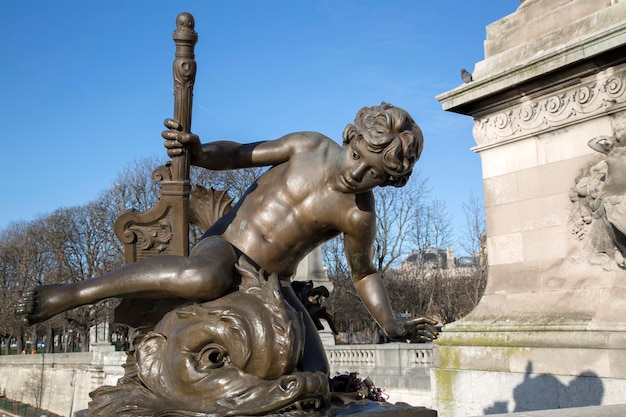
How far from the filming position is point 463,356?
779 cm

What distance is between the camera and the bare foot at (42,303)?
3164mm

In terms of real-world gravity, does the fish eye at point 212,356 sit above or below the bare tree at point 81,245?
below

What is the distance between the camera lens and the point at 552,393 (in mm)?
6684

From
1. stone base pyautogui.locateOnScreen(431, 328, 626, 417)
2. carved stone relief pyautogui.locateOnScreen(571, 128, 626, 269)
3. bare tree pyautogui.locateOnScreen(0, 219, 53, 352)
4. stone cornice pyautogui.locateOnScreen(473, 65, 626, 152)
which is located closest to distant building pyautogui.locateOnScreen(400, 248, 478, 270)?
bare tree pyautogui.locateOnScreen(0, 219, 53, 352)

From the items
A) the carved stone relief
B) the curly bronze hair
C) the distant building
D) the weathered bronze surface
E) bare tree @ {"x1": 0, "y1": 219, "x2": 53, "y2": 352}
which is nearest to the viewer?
the weathered bronze surface

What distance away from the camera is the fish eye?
323 cm

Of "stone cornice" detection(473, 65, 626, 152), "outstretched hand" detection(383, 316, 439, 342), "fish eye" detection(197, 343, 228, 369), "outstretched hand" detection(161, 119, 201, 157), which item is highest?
"stone cornice" detection(473, 65, 626, 152)

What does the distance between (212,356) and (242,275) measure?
428mm

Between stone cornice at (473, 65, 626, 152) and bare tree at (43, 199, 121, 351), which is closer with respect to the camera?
stone cornice at (473, 65, 626, 152)

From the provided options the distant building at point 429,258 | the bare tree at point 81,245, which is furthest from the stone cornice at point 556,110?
the bare tree at point 81,245

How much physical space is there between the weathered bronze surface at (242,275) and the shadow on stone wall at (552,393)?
139 inches

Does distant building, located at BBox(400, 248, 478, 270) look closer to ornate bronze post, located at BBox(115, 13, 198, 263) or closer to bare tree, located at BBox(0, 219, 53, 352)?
bare tree, located at BBox(0, 219, 53, 352)

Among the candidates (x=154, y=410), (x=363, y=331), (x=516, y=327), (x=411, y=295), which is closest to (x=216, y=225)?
(x=154, y=410)

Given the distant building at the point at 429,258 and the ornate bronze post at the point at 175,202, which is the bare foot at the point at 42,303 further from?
the distant building at the point at 429,258
